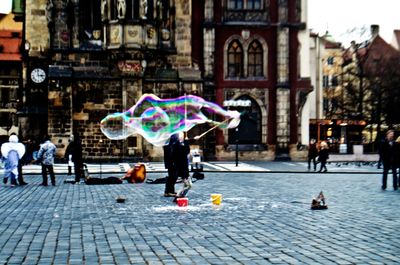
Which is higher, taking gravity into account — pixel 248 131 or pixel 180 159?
pixel 248 131

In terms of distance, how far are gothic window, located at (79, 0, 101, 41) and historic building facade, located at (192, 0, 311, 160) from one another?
261 inches

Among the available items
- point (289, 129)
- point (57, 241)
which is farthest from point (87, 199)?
point (289, 129)

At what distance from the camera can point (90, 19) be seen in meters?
42.8

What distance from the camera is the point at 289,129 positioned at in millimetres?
46031

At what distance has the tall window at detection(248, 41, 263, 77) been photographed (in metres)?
46.5

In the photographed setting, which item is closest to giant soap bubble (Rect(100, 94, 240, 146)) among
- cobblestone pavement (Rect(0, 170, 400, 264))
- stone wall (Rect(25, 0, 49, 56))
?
cobblestone pavement (Rect(0, 170, 400, 264))

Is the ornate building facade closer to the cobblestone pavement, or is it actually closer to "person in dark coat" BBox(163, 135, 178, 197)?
"person in dark coat" BBox(163, 135, 178, 197)

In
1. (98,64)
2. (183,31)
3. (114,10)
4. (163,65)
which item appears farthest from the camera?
(183,31)

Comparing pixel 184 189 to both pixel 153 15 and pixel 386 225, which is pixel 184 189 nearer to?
pixel 386 225

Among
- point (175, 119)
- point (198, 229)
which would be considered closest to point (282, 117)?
point (175, 119)

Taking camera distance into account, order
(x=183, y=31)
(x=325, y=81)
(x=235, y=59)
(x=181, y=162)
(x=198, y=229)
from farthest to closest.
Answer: (x=325, y=81) < (x=235, y=59) < (x=183, y=31) < (x=181, y=162) < (x=198, y=229)

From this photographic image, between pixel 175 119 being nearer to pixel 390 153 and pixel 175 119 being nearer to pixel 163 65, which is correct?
pixel 390 153

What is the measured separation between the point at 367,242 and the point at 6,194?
487 inches

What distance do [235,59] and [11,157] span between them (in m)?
24.5
